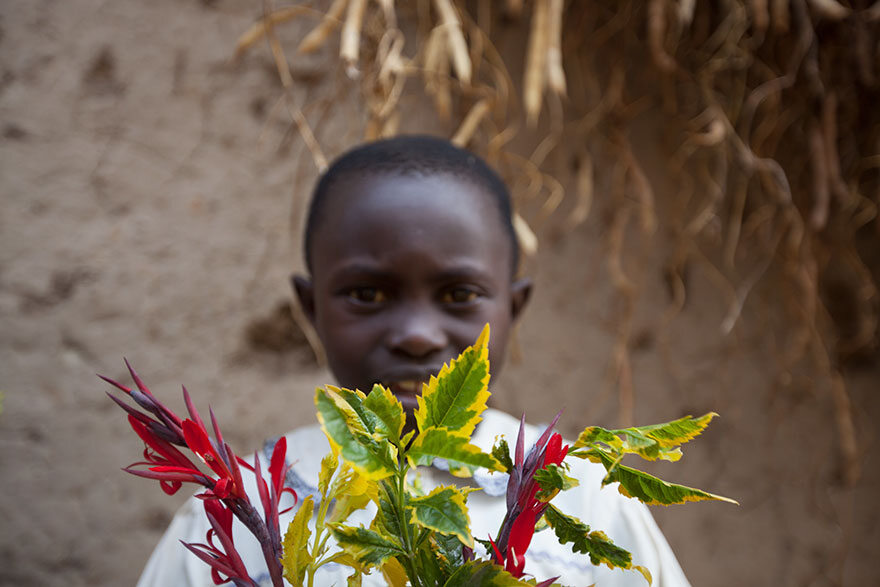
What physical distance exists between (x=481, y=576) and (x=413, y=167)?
0.53 m

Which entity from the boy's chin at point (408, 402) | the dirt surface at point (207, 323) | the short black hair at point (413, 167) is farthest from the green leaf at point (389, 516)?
the dirt surface at point (207, 323)

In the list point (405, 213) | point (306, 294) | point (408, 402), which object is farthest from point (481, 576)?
point (306, 294)

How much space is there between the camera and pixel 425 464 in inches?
14.1

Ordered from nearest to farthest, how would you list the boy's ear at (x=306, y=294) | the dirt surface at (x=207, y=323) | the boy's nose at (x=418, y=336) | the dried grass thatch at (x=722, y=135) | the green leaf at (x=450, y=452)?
the green leaf at (x=450, y=452) < the boy's nose at (x=418, y=336) < the boy's ear at (x=306, y=294) < the dirt surface at (x=207, y=323) < the dried grass thatch at (x=722, y=135)

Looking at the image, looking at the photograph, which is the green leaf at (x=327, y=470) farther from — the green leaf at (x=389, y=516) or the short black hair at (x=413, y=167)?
the short black hair at (x=413, y=167)

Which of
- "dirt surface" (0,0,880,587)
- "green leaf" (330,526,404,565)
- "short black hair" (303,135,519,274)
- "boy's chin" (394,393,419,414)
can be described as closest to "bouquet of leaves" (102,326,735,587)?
"green leaf" (330,526,404,565)

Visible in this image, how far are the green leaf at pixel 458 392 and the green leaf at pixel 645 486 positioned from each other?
0.24 ft

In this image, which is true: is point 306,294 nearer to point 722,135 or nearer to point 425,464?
point 425,464

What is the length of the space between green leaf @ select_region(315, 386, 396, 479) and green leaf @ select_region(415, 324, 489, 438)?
28 mm

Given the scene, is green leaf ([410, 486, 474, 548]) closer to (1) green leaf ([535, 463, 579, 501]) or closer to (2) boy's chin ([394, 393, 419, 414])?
(1) green leaf ([535, 463, 579, 501])

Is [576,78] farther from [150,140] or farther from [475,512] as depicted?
[475,512]

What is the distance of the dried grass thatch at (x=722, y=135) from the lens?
1.31 meters

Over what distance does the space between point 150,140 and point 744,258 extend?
1.18 meters

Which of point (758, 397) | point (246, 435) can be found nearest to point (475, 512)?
point (246, 435)
